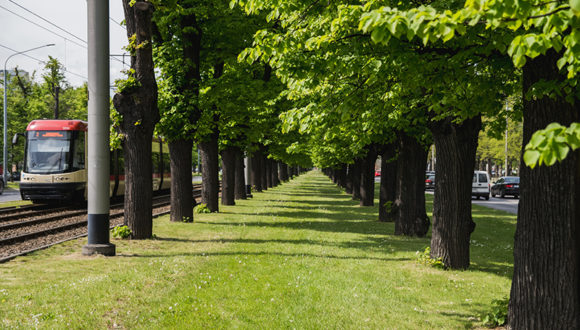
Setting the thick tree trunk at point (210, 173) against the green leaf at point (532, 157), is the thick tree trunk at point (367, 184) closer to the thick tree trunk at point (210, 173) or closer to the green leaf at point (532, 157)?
the thick tree trunk at point (210, 173)

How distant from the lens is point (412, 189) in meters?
13.1

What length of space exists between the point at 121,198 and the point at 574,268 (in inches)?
994

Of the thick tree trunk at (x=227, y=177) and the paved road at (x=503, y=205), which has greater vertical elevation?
the thick tree trunk at (x=227, y=177)

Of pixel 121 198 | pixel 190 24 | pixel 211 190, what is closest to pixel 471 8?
pixel 190 24

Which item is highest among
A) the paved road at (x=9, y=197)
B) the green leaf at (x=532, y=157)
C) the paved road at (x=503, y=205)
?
the green leaf at (x=532, y=157)

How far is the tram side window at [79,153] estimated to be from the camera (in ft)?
68.1

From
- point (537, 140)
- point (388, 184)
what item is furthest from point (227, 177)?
point (537, 140)

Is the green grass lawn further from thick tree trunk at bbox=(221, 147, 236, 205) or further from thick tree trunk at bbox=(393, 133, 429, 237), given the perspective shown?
thick tree trunk at bbox=(221, 147, 236, 205)

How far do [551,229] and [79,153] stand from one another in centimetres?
1973

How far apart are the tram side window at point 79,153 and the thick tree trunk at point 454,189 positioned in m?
16.3

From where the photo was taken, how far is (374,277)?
8.27 m

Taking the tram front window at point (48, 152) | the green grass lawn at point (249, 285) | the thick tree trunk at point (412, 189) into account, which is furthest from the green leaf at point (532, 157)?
the tram front window at point (48, 152)

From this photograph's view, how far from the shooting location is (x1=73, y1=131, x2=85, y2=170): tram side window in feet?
68.1

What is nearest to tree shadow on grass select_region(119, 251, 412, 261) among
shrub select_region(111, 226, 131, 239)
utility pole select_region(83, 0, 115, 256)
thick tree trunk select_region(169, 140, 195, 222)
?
utility pole select_region(83, 0, 115, 256)
